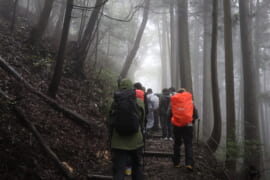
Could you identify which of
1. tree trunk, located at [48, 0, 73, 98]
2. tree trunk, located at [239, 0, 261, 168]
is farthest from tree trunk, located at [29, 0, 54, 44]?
tree trunk, located at [239, 0, 261, 168]

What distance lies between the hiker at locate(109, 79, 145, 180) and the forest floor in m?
1.57

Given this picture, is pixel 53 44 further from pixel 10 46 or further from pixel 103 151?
pixel 103 151

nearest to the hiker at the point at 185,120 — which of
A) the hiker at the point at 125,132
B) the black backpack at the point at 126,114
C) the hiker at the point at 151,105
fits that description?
the hiker at the point at 125,132

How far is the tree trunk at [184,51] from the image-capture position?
38.8 feet

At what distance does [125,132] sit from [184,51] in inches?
362

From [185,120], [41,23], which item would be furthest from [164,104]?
[41,23]

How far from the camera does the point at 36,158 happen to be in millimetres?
4578

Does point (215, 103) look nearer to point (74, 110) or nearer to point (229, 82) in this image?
point (229, 82)

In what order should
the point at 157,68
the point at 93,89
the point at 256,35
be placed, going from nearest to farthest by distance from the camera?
the point at 93,89 < the point at 256,35 < the point at 157,68

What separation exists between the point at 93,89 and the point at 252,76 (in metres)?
8.42

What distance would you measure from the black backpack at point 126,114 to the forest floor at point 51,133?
73.4 inches

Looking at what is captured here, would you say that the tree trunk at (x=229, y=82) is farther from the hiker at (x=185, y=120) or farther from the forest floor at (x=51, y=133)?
the hiker at (x=185, y=120)

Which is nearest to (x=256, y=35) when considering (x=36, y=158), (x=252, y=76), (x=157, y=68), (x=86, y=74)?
(x=252, y=76)

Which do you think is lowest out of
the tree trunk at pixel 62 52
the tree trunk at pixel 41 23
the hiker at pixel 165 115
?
the hiker at pixel 165 115
